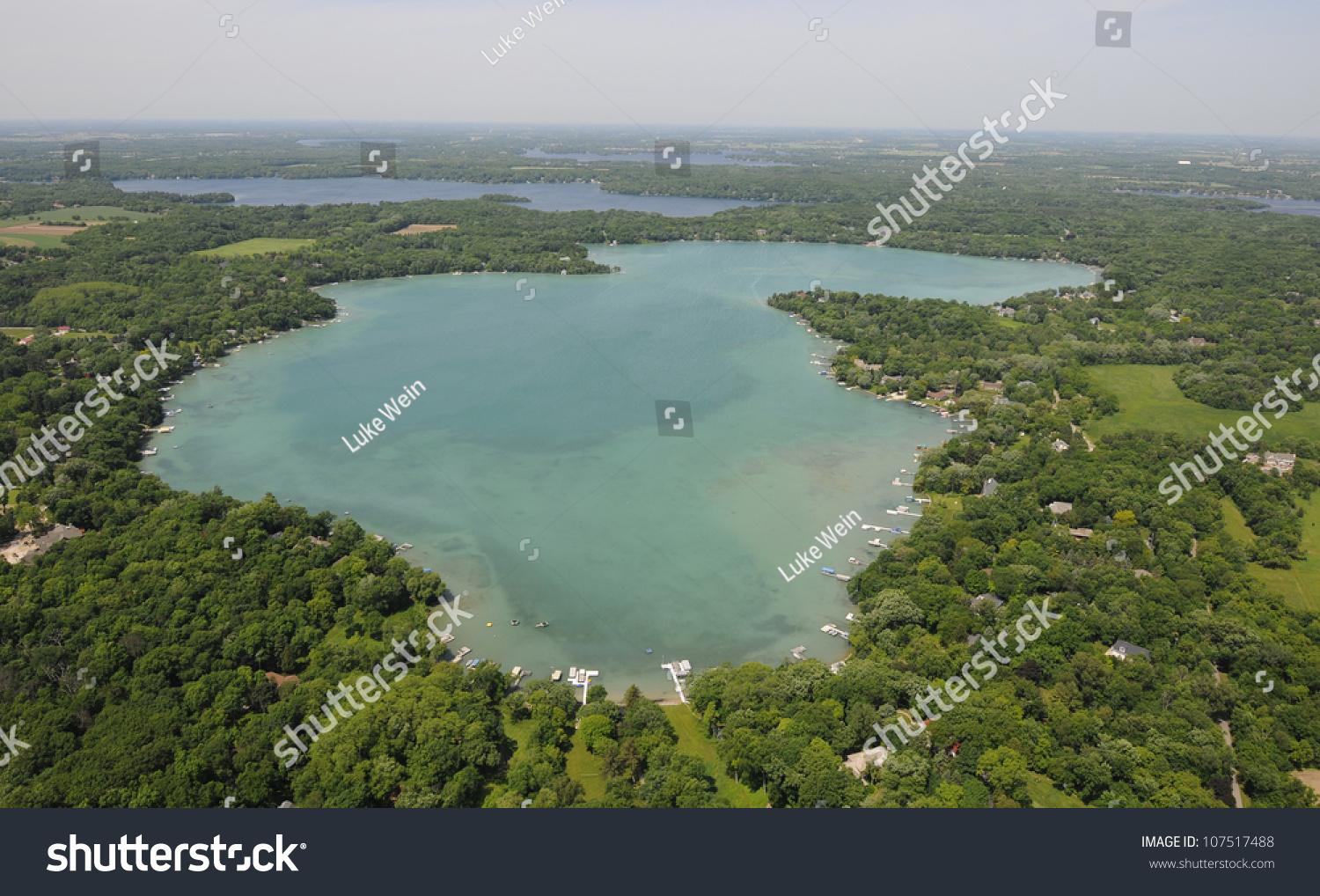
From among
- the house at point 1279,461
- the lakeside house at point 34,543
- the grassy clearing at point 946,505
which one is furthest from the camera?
the house at point 1279,461

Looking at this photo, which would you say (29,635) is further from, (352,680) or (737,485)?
(737,485)

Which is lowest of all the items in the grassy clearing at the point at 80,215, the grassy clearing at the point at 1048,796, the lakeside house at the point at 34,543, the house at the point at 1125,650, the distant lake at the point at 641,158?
the grassy clearing at the point at 1048,796

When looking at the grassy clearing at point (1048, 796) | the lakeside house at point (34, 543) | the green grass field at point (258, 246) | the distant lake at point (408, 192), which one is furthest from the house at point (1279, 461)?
the distant lake at point (408, 192)

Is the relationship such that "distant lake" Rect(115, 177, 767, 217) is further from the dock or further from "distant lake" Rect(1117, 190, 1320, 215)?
the dock

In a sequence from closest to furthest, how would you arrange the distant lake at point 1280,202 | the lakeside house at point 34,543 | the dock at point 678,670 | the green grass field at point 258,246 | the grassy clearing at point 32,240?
1. the dock at point 678,670
2. the lakeside house at point 34,543
3. the grassy clearing at point 32,240
4. the green grass field at point 258,246
5. the distant lake at point 1280,202

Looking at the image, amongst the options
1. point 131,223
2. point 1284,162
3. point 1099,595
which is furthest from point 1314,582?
point 1284,162

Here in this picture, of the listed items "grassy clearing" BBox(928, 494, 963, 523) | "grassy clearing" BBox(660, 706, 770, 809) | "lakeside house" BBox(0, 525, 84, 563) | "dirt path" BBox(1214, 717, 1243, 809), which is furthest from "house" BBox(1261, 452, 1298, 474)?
"lakeside house" BBox(0, 525, 84, 563)

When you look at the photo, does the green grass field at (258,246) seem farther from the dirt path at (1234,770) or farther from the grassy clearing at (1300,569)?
the dirt path at (1234,770)
